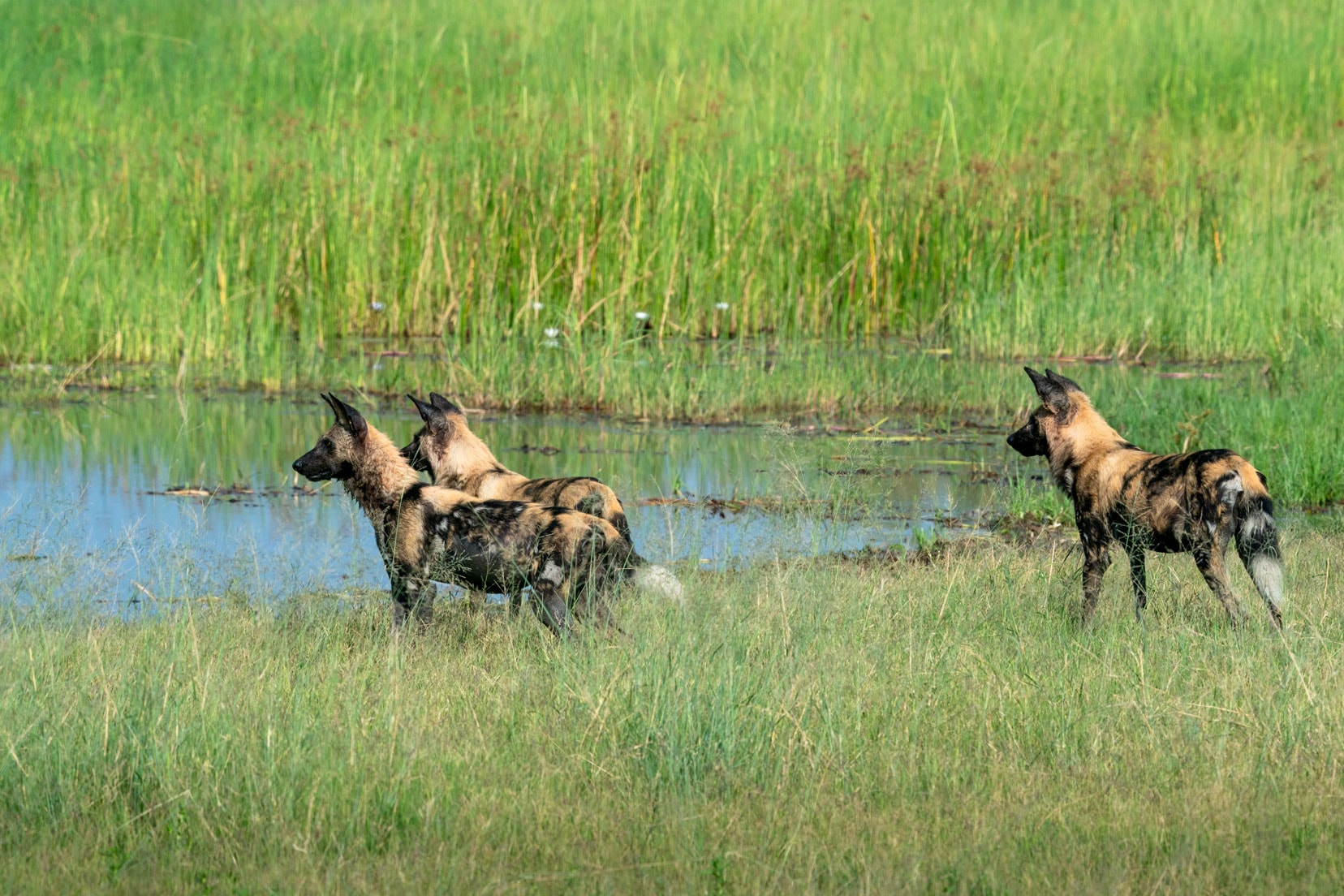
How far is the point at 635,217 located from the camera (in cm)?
1502

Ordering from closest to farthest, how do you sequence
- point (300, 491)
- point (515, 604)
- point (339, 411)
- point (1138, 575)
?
1. point (1138, 575)
2. point (515, 604)
3. point (339, 411)
4. point (300, 491)

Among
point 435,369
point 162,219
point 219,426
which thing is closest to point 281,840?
point 219,426

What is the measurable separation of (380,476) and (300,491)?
2725 mm

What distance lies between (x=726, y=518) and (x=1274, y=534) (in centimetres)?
348

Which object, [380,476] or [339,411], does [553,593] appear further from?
[339,411]

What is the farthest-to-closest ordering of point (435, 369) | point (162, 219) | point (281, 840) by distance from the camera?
1. point (162, 219)
2. point (435, 369)
3. point (281, 840)

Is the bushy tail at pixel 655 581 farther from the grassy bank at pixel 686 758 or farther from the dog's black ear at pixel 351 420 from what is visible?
the dog's black ear at pixel 351 420

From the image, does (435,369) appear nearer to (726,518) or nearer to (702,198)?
(702,198)

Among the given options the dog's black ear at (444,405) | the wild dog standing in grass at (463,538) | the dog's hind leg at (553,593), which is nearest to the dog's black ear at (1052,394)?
the wild dog standing in grass at (463,538)

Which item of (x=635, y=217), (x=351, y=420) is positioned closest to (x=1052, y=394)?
(x=351, y=420)

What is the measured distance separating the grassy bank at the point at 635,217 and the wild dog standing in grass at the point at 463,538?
18.4 ft

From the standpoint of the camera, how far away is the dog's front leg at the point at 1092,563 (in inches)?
277

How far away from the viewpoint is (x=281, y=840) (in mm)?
4469

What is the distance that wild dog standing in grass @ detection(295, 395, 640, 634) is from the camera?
6426 mm
